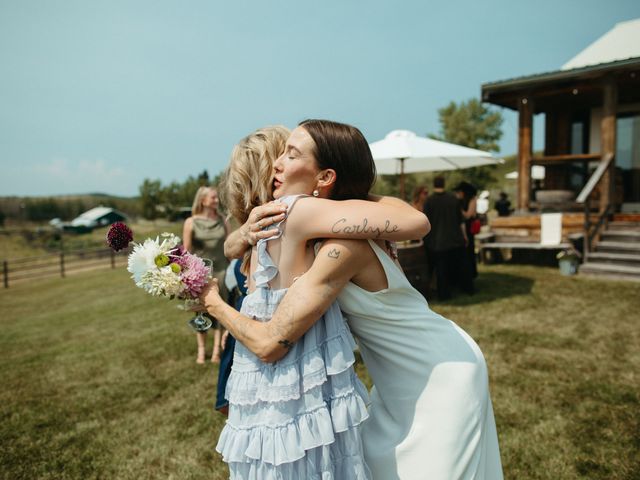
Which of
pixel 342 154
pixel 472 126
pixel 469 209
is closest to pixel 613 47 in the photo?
pixel 469 209

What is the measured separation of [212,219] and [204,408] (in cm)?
240

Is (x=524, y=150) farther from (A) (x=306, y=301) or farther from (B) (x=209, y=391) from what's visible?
(A) (x=306, y=301)

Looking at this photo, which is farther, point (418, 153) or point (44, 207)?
point (44, 207)

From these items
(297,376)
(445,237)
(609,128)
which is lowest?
(445,237)

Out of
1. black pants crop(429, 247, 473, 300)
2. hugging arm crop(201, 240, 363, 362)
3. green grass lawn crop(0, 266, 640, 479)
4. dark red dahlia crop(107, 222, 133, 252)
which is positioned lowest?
green grass lawn crop(0, 266, 640, 479)

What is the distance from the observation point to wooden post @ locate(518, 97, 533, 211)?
1286cm

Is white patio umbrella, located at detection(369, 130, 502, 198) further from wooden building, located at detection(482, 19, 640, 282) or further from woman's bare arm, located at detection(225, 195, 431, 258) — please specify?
woman's bare arm, located at detection(225, 195, 431, 258)

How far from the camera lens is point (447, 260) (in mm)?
8328

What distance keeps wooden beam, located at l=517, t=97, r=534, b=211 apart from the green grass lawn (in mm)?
4528

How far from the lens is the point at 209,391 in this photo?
16.1 feet

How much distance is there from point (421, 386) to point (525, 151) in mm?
12986

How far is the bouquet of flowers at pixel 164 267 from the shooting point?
1.76m

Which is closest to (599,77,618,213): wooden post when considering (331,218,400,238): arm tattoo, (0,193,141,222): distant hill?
(331,218,400,238): arm tattoo

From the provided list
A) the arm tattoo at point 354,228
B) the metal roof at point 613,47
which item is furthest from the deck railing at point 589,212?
the arm tattoo at point 354,228
